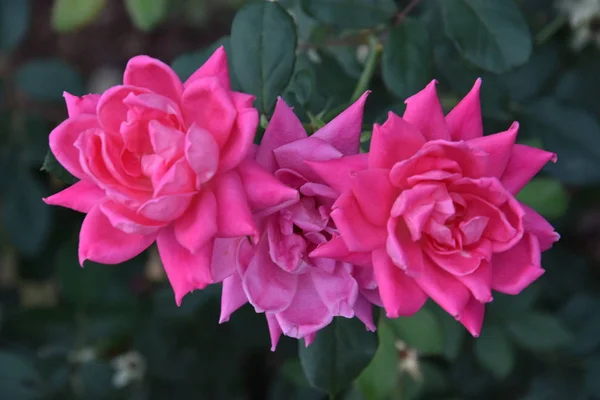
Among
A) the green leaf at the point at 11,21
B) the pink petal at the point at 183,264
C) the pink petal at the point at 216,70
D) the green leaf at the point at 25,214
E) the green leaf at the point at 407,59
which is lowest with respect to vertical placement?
the green leaf at the point at 25,214

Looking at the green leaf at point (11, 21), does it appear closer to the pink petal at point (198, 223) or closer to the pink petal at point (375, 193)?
the pink petal at point (198, 223)

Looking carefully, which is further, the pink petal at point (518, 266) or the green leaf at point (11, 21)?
the green leaf at point (11, 21)

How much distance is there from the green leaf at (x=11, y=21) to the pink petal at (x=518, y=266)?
149cm

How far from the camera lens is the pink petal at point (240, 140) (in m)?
0.76

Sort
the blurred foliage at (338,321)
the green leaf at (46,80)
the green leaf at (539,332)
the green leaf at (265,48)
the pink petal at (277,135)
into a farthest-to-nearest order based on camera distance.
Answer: the green leaf at (46,80) → the green leaf at (539,332) → the blurred foliage at (338,321) → the green leaf at (265,48) → the pink petal at (277,135)

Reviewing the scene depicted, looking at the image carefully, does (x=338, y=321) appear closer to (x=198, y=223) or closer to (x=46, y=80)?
(x=198, y=223)

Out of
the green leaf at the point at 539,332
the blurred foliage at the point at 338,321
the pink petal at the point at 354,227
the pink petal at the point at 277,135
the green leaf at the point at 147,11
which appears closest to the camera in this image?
the pink petal at the point at 354,227

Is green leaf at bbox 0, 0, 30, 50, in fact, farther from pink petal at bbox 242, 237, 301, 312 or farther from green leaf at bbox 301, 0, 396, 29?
pink petal at bbox 242, 237, 301, 312

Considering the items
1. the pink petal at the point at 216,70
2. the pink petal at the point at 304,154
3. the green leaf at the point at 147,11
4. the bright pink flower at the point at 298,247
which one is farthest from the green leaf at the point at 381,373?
the green leaf at the point at 147,11

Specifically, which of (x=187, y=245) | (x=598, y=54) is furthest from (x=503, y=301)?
(x=187, y=245)

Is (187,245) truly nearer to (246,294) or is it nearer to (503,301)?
(246,294)

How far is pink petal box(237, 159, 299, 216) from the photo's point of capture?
30.2 inches

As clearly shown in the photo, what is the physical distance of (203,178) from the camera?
2.49 ft

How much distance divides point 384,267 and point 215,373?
1361 millimetres
